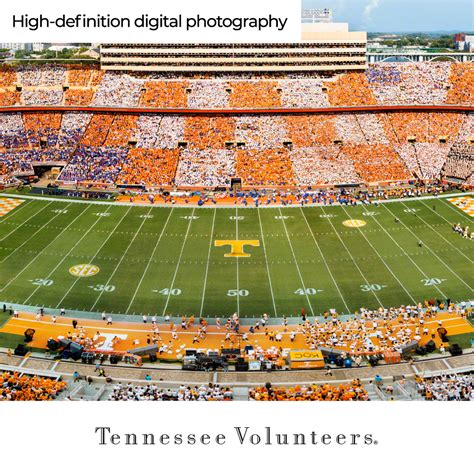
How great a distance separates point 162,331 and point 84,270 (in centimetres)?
980

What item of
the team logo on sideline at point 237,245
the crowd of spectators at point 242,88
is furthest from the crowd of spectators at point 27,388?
the crowd of spectators at point 242,88

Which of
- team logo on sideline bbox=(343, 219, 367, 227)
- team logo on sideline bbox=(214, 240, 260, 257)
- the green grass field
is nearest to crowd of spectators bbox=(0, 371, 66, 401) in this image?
the green grass field

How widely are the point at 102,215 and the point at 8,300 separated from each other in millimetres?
16998

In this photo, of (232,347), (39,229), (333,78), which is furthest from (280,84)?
(232,347)

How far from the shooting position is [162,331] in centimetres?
3203

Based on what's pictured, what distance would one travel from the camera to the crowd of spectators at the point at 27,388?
23172mm

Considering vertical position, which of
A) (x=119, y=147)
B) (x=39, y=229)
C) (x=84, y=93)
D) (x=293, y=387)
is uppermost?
(x=84, y=93)

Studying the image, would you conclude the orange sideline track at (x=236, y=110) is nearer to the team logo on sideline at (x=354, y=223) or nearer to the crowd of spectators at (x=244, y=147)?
the crowd of spectators at (x=244, y=147)

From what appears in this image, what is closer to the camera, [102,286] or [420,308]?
[420,308]

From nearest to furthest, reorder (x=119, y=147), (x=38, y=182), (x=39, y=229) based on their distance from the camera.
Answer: (x=39, y=229), (x=38, y=182), (x=119, y=147)

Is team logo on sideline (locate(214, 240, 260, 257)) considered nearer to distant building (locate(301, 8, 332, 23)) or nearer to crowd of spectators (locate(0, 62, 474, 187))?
crowd of spectators (locate(0, 62, 474, 187))

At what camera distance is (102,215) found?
2024 inches

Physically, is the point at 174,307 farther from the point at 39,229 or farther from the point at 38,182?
the point at 38,182

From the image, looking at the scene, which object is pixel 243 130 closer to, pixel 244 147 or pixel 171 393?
pixel 244 147
